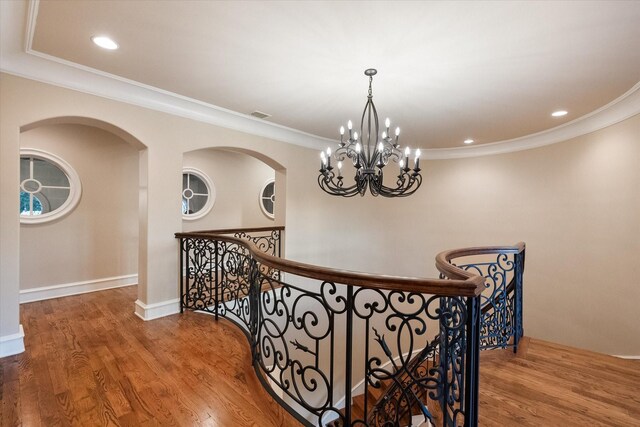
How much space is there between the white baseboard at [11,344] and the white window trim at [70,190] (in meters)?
2.42

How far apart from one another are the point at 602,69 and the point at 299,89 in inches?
120

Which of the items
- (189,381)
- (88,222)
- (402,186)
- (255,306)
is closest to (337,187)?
(402,186)

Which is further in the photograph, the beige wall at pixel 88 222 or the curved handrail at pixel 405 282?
the beige wall at pixel 88 222

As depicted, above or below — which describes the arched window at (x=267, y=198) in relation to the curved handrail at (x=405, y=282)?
above

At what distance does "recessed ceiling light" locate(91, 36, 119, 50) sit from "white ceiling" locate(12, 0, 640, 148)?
6 cm

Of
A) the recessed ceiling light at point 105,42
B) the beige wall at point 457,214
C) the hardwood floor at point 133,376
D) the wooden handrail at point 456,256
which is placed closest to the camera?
the wooden handrail at point 456,256

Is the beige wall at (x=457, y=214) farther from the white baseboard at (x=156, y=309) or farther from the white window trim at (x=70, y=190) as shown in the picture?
the white window trim at (x=70, y=190)

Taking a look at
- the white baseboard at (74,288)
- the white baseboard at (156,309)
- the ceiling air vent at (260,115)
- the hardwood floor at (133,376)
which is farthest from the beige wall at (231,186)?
the hardwood floor at (133,376)

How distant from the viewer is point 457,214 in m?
6.31

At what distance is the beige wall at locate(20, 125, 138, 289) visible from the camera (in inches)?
172

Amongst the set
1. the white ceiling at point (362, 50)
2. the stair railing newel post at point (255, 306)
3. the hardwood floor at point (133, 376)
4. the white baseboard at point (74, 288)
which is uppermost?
the white ceiling at point (362, 50)

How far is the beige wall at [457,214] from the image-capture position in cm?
335

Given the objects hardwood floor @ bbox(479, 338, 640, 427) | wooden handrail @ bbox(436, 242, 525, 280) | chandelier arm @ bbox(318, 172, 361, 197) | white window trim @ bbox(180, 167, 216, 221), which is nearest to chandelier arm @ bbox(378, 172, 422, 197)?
chandelier arm @ bbox(318, 172, 361, 197)

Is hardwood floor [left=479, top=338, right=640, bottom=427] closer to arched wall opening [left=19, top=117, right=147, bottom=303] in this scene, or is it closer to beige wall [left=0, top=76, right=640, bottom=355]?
beige wall [left=0, top=76, right=640, bottom=355]
